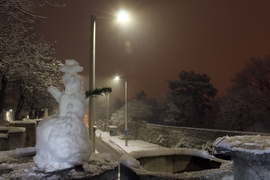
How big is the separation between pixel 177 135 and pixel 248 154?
25.5 metres

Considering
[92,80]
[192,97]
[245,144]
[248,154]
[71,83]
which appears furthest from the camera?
[192,97]

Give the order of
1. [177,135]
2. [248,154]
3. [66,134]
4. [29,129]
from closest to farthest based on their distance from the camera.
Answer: [248,154] → [66,134] → [29,129] → [177,135]

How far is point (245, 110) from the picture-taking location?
2928cm

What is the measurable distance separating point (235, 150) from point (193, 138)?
22.3m

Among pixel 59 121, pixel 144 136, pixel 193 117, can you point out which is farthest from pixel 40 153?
pixel 193 117

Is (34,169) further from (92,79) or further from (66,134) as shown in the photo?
(92,79)

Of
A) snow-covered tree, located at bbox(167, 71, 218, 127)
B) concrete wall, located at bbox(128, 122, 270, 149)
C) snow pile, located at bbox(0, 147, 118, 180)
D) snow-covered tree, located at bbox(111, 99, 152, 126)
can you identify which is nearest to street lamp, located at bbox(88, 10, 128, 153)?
snow pile, located at bbox(0, 147, 118, 180)

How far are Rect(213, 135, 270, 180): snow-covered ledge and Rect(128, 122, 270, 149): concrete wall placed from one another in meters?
15.0

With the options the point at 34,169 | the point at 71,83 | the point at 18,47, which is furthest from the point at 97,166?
the point at 18,47

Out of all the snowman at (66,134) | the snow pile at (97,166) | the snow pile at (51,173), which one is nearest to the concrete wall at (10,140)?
the snow pile at (51,173)

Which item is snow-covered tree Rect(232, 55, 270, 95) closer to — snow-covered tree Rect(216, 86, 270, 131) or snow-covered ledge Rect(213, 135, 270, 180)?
snow-covered tree Rect(216, 86, 270, 131)

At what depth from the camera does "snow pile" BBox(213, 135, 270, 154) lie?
230 centimetres

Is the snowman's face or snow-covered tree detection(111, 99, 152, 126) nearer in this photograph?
the snowman's face

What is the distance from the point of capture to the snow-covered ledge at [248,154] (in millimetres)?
2260
